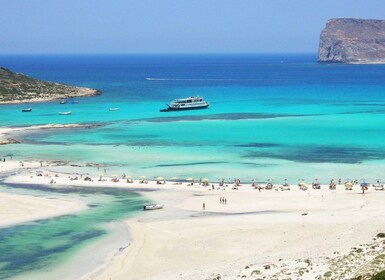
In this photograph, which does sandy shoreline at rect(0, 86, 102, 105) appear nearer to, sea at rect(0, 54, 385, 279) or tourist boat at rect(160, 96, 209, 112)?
sea at rect(0, 54, 385, 279)

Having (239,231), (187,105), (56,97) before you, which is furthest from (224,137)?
(56,97)

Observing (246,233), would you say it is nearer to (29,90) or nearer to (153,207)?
(153,207)

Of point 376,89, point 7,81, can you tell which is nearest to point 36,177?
point 7,81

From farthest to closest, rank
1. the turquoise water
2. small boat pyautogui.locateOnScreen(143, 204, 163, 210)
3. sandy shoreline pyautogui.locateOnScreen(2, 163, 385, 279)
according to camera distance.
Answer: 1. small boat pyautogui.locateOnScreen(143, 204, 163, 210)
2. the turquoise water
3. sandy shoreline pyautogui.locateOnScreen(2, 163, 385, 279)

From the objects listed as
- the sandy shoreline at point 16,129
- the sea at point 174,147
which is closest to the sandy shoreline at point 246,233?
the sea at point 174,147

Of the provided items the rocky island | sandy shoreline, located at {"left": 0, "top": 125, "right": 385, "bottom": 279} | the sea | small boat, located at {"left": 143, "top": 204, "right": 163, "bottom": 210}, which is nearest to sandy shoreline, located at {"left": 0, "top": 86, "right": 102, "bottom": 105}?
the rocky island

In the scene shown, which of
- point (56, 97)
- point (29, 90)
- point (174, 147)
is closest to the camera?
point (174, 147)
